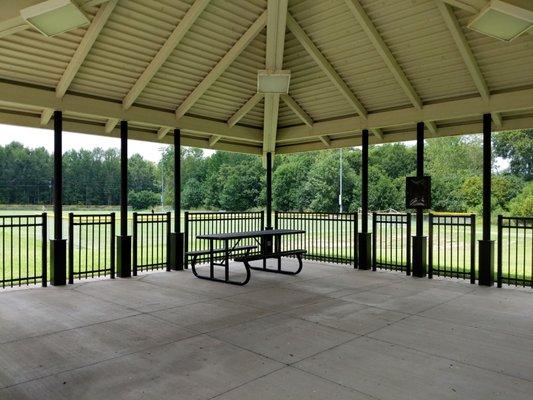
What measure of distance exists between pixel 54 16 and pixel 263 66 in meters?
4.69

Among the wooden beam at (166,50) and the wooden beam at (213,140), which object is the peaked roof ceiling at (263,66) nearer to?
the wooden beam at (166,50)

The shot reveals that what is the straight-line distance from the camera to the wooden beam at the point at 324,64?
7546mm

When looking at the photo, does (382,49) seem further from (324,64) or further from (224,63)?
(224,63)

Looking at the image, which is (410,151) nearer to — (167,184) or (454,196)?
(454,196)

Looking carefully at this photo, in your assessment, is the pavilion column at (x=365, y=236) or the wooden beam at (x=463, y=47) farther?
the pavilion column at (x=365, y=236)

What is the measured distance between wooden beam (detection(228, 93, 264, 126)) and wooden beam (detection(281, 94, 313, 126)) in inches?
22.3

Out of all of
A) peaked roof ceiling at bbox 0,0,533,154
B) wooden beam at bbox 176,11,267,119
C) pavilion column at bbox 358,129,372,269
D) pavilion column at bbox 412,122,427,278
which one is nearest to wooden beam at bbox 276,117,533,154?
peaked roof ceiling at bbox 0,0,533,154

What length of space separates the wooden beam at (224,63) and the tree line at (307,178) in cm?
2338

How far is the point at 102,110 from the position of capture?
8.02m

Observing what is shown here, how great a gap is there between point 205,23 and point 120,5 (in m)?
1.47

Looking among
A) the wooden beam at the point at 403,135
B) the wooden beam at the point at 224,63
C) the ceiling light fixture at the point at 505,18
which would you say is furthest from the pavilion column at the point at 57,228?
the ceiling light fixture at the point at 505,18

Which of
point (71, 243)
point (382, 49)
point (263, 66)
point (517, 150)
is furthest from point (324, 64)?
point (517, 150)

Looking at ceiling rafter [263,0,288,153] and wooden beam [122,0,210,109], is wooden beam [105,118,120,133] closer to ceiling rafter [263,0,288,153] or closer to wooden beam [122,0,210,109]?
wooden beam [122,0,210,109]

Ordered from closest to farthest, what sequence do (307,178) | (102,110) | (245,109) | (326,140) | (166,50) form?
(166,50) < (102,110) < (245,109) < (326,140) < (307,178)
